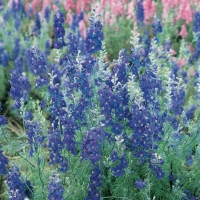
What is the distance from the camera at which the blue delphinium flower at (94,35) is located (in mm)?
4195

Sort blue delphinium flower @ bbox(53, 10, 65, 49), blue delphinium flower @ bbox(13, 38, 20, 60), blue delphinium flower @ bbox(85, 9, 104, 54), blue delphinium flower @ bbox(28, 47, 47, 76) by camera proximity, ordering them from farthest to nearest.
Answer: blue delphinium flower @ bbox(13, 38, 20, 60)
blue delphinium flower @ bbox(53, 10, 65, 49)
blue delphinium flower @ bbox(85, 9, 104, 54)
blue delphinium flower @ bbox(28, 47, 47, 76)

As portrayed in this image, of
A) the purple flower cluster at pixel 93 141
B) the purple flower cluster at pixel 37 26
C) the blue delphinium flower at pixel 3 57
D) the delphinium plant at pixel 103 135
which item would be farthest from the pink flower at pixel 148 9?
the purple flower cluster at pixel 93 141

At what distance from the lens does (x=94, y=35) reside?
13.8ft

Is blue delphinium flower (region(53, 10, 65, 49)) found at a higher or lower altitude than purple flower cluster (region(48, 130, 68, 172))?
higher

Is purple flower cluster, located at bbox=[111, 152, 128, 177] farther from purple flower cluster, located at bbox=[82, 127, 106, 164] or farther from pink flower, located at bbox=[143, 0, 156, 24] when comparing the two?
pink flower, located at bbox=[143, 0, 156, 24]

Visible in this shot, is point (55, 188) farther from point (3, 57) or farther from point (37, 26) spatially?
point (37, 26)

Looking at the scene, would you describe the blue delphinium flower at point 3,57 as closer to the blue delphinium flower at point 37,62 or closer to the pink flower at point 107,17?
the pink flower at point 107,17

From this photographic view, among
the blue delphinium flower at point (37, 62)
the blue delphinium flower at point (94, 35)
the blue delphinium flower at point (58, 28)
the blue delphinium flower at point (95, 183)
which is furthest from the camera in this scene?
the blue delphinium flower at point (58, 28)

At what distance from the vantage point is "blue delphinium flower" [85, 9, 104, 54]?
4195 mm

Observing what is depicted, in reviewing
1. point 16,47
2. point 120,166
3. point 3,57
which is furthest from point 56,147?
point 16,47

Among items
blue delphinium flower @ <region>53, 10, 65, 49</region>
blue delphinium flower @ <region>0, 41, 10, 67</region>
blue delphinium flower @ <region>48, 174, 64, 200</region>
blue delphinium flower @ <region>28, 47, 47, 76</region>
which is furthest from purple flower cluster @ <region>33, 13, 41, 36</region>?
blue delphinium flower @ <region>48, 174, 64, 200</region>

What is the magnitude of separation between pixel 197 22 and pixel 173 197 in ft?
8.56

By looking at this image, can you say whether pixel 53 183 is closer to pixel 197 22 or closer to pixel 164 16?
pixel 197 22

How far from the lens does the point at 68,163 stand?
418cm
